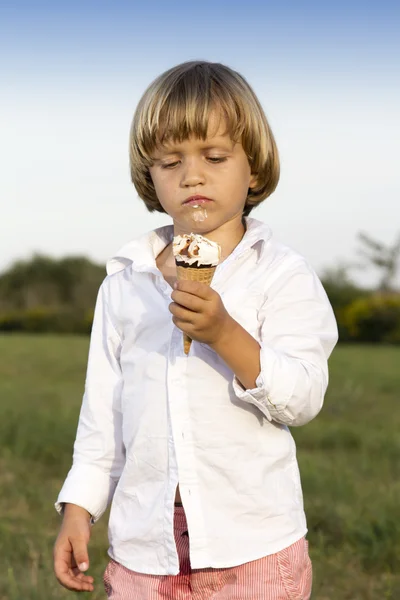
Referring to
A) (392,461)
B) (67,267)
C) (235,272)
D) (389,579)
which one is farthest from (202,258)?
(67,267)

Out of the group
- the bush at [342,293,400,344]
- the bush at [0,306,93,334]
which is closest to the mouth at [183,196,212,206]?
the bush at [342,293,400,344]

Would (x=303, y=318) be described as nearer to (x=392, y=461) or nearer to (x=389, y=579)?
(x=389, y=579)

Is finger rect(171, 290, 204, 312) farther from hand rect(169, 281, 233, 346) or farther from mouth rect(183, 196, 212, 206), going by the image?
mouth rect(183, 196, 212, 206)

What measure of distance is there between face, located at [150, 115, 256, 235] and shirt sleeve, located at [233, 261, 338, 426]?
24 centimetres

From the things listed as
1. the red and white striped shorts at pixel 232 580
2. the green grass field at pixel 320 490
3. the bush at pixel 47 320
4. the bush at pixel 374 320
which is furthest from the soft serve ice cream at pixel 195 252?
the bush at pixel 47 320

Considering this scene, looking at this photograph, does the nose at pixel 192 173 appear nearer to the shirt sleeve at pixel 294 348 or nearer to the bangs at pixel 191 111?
the bangs at pixel 191 111

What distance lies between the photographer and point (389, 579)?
→ 3.86 meters

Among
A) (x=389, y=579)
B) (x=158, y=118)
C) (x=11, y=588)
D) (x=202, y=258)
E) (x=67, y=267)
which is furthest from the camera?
(x=67, y=267)

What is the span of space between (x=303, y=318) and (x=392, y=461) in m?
4.59

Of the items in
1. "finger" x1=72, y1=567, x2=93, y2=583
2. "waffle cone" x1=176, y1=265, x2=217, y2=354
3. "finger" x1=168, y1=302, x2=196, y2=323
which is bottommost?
"finger" x1=72, y1=567, x2=93, y2=583

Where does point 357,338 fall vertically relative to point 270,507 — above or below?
below

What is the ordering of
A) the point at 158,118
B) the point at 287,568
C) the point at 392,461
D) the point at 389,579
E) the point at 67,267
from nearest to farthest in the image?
the point at 287,568, the point at 158,118, the point at 389,579, the point at 392,461, the point at 67,267

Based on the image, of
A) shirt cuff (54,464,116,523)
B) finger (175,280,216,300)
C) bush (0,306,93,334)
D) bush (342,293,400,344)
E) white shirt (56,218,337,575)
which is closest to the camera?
finger (175,280,216,300)

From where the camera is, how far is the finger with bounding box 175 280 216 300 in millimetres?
1884
